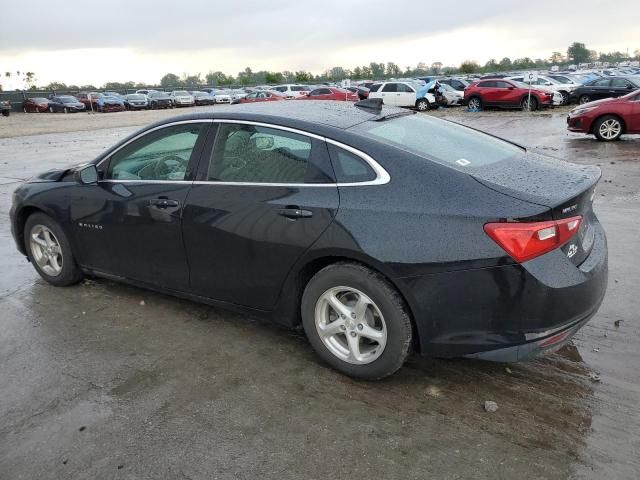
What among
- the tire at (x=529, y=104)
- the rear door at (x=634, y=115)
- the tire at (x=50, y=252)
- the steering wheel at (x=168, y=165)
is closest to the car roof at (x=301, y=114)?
the steering wheel at (x=168, y=165)

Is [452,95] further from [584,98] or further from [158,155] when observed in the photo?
[158,155]

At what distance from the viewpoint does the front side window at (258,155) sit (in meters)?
3.45

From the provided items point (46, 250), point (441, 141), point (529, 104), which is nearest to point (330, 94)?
point (529, 104)

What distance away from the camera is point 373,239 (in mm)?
3035

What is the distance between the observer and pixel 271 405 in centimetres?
316

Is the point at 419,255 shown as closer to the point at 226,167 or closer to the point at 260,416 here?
the point at 260,416

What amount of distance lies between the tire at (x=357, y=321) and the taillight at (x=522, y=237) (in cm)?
65

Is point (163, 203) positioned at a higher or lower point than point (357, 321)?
higher

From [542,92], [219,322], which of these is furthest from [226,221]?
[542,92]

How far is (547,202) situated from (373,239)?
36.1 inches

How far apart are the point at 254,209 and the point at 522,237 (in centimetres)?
161

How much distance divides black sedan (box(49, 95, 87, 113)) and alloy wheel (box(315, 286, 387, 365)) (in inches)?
1882

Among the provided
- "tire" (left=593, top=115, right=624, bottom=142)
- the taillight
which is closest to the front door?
the taillight

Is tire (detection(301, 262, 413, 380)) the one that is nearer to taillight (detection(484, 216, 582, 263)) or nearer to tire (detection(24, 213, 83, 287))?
taillight (detection(484, 216, 582, 263))
